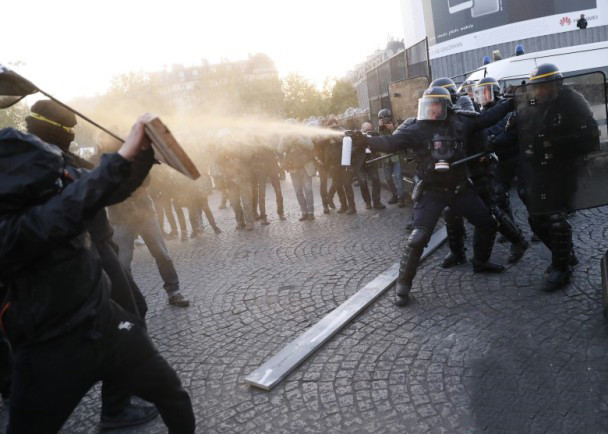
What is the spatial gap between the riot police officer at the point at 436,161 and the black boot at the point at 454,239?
18.7 inches

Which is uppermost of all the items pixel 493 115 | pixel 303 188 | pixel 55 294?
pixel 493 115

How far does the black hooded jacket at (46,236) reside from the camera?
64.1 inches

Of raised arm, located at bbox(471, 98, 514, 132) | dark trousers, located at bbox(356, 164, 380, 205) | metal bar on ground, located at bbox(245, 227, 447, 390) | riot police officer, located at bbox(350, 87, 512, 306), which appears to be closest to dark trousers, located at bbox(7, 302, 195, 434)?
metal bar on ground, located at bbox(245, 227, 447, 390)

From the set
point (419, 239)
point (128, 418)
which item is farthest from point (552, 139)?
point (128, 418)

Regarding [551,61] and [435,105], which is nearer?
[435,105]

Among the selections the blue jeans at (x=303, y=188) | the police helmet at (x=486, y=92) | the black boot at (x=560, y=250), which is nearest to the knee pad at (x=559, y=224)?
the black boot at (x=560, y=250)

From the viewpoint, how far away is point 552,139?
3596 mm

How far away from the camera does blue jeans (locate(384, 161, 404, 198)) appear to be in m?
8.91

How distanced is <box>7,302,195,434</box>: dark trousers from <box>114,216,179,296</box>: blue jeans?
232 centimetres

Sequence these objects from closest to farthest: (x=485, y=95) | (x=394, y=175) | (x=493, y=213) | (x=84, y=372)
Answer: (x=84, y=372)
(x=493, y=213)
(x=485, y=95)
(x=394, y=175)

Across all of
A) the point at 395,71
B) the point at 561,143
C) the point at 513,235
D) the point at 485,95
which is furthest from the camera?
the point at 395,71

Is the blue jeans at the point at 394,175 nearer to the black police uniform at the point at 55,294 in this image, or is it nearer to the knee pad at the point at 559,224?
the knee pad at the point at 559,224

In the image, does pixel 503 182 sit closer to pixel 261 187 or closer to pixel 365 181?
pixel 365 181

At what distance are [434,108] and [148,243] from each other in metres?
3.23
